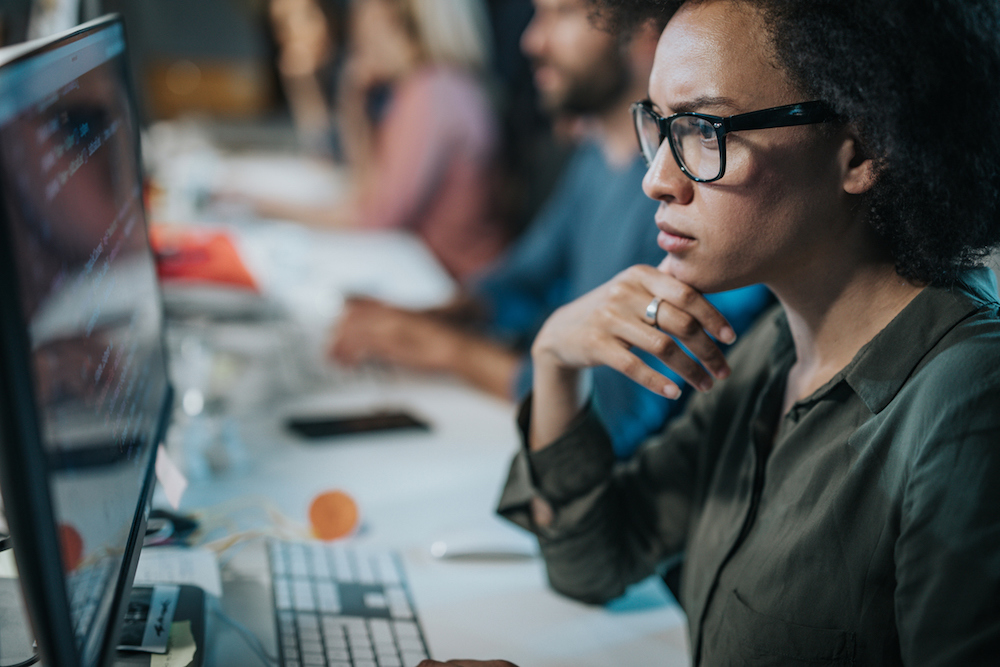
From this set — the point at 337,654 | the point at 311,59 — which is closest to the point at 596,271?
the point at 337,654

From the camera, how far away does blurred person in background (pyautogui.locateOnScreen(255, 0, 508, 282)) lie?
100.0 inches

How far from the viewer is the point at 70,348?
523 mm

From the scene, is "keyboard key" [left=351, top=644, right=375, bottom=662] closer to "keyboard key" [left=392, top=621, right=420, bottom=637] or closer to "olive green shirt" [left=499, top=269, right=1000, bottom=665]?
"keyboard key" [left=392, top=621, right=420, bottom=637]

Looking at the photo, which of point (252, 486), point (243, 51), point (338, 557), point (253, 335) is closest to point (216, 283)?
point (253, 335)

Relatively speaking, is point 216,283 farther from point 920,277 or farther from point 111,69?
point 920,277

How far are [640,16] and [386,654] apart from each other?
0.74 m

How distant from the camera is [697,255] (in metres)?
0.74

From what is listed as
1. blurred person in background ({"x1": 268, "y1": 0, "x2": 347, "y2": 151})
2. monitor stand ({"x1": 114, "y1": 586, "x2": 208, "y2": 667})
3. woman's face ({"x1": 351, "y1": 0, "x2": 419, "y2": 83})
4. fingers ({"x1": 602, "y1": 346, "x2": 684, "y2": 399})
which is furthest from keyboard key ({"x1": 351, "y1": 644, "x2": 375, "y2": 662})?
blurred person in background ({"x1": 268, "y1": 0, "x2": 347, "y2": 151})

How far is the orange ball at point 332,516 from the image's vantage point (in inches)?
39.1

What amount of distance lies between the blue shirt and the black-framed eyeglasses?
1.18 feet

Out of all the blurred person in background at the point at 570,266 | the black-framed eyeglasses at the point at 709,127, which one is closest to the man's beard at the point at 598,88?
the blurred person in background at the point at 570,266

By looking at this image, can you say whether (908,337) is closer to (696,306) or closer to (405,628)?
(696,306)

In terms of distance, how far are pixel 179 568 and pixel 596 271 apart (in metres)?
0.99

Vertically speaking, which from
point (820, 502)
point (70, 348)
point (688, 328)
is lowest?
point (820, 502)
